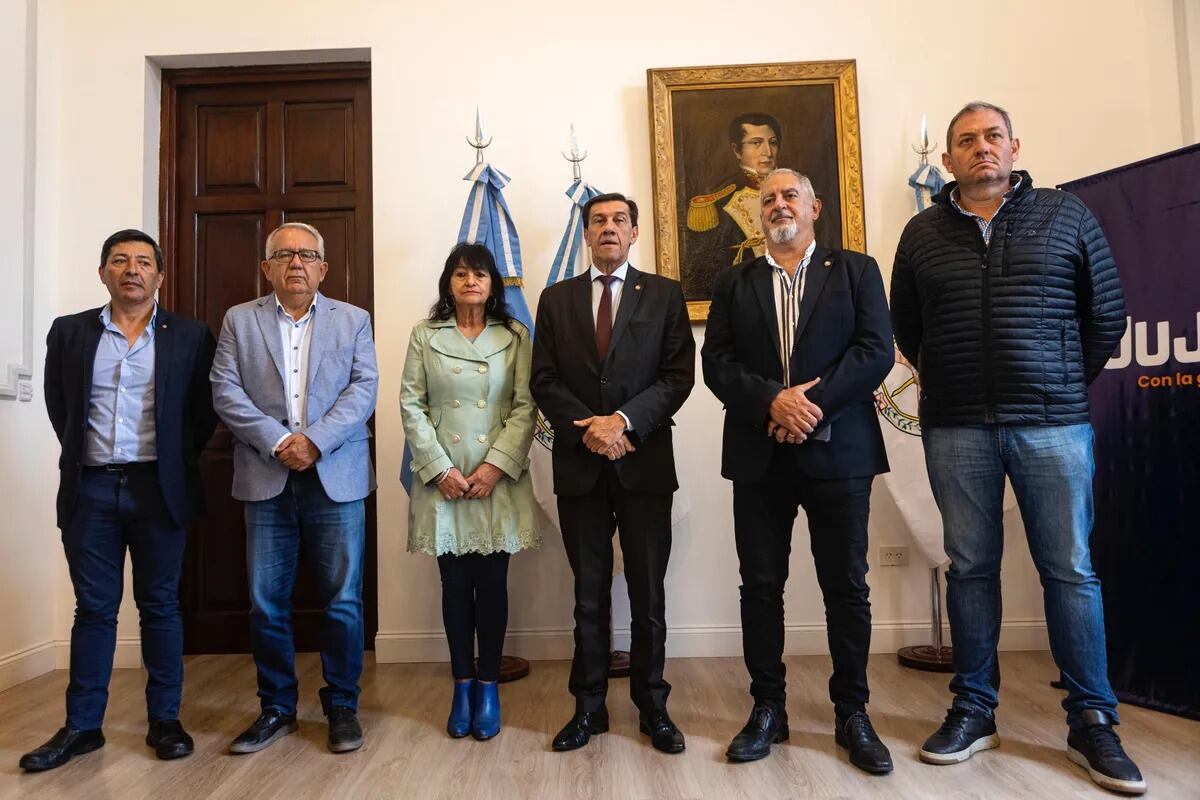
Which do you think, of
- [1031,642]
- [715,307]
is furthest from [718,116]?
[1031,642]

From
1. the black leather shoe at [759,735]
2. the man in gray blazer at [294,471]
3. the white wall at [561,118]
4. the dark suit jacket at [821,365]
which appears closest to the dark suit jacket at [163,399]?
the man in gray blazer at [294,471]

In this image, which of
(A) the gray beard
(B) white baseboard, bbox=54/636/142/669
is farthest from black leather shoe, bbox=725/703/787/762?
(B) white baseboard, bbox=54/636/142/669

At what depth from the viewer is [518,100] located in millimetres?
3539

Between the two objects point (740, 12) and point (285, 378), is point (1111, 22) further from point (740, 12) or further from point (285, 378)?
point (285, 378)

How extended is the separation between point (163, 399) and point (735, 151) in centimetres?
246

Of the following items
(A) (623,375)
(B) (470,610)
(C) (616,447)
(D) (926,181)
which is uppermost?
(D) (926,181)

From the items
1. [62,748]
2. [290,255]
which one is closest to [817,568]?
[290,255]

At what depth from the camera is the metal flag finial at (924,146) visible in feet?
10.8

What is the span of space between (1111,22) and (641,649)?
3.41 m

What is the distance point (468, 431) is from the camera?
8.21 ft

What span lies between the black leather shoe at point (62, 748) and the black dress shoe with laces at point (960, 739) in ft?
7.95

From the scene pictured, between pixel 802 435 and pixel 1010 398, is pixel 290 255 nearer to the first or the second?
pixel 802 435

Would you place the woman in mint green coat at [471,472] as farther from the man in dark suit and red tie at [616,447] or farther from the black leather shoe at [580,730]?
the black leather shoe at [580,730]

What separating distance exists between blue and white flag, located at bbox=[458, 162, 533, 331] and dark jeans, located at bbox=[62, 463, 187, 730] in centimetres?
149
